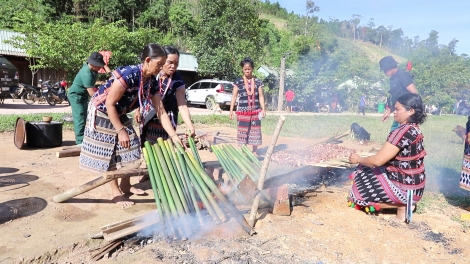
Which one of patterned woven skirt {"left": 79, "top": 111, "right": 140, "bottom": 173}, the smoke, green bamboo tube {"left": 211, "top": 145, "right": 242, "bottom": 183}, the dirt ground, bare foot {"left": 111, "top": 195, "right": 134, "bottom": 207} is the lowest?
the dirt ground

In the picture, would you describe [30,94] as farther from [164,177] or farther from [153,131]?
[164,177]

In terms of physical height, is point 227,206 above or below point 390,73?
below

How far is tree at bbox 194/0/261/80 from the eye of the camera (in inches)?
790

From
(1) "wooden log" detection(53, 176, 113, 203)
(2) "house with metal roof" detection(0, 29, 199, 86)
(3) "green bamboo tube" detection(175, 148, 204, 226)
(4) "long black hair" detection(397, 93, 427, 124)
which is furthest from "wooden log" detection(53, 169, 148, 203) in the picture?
(2) "house with metal roof" detection(0, 29, 199, 86)

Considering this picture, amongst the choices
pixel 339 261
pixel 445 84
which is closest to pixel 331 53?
pixel 339 261

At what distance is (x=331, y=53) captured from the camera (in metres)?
10.6

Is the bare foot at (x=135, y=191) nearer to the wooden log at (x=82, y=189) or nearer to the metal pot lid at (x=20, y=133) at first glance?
the wooden log at (x=82, y=189)

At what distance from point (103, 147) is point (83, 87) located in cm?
249

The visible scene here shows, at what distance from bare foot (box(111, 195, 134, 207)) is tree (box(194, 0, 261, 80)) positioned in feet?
57.0

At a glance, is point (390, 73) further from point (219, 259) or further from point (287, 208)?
point (219, 259)

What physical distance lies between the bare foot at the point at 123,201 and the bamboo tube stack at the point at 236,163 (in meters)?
1.04

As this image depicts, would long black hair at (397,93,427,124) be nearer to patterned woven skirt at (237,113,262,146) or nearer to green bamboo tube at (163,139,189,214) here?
green bamboo tube at (163,139,189,214)

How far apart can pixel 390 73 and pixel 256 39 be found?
54.1 feet

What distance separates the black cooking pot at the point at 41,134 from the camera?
18.7 feet
